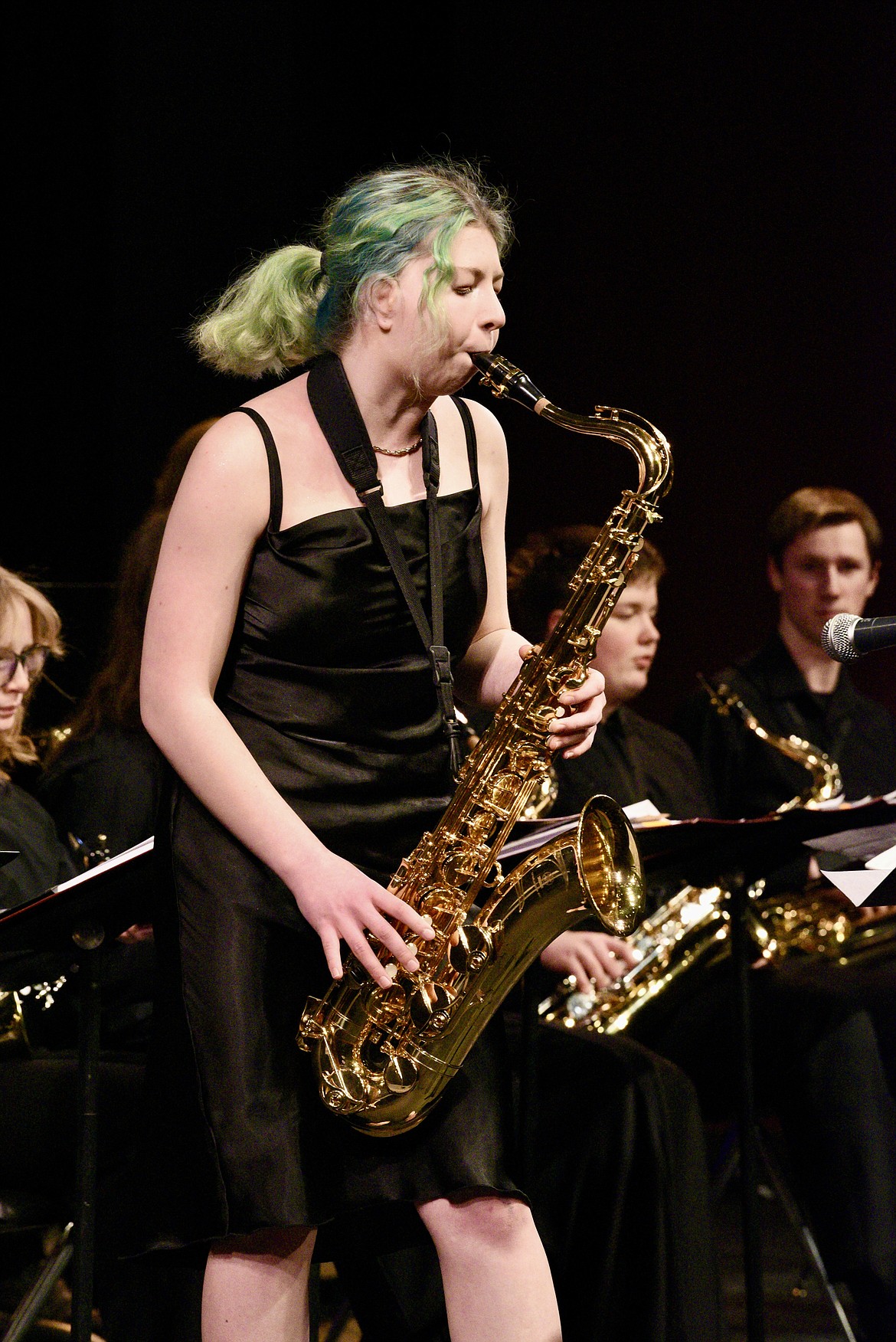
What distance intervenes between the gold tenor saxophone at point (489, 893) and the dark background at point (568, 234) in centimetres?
220

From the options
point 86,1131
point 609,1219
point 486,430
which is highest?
point 486,430

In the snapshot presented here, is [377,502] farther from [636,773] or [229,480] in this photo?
[636,773]

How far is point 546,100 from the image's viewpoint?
5074mm

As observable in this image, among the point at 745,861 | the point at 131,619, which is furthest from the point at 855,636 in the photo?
the point at 131,619

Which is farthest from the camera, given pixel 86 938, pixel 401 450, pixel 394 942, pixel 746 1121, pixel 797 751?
pixel 797 751

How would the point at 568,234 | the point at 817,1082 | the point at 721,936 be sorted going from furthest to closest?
the point at 568,234 < the point at 721,936 < the point at 817,1082

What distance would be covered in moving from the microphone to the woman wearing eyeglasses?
63.1 inches

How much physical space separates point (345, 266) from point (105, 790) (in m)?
1.33

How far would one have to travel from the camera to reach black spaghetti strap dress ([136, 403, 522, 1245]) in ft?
5.97

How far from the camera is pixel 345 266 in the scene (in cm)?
199

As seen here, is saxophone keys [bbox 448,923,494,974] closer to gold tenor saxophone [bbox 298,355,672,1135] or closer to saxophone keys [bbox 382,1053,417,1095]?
gold tenor saxophone [bbox 298,355,672,1135]

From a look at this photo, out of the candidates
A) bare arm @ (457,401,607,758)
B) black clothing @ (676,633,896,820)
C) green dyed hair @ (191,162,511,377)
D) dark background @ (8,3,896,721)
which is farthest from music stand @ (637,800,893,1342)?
dark background @ (8,3,896,721)

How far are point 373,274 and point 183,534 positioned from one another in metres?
0.43

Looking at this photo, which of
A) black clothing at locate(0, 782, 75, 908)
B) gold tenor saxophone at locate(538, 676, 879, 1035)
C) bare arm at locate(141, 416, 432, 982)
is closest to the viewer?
bare arm at locate(141, 416, 432, 982)
